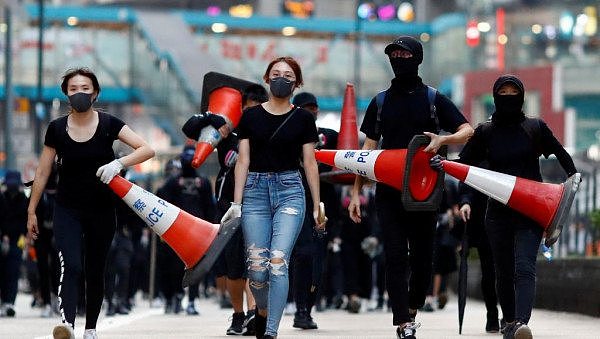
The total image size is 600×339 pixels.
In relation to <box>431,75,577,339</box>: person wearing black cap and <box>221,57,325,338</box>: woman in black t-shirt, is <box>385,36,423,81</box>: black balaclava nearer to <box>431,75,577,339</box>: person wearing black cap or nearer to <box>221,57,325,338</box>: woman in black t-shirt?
<box>431,75,577,339</box>: person wearing black cap

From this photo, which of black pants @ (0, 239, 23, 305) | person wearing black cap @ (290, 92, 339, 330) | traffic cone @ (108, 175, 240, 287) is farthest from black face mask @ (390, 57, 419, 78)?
black pants @ (0, 239, 23, 305)

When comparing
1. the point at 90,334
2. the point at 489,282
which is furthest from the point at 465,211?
the point at 90,334

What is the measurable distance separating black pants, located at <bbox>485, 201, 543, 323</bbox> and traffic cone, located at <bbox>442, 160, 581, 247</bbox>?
0.43 feet

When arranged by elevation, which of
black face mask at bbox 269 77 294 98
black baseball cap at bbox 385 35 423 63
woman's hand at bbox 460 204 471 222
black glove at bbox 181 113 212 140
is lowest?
woman's hand at bbox 460 204 471 222

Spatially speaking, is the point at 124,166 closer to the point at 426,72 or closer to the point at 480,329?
the point at 480,329

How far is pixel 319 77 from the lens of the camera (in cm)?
7012

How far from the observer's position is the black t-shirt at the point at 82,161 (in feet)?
38.3

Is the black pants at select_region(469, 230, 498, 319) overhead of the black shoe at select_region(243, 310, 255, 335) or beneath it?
overhead

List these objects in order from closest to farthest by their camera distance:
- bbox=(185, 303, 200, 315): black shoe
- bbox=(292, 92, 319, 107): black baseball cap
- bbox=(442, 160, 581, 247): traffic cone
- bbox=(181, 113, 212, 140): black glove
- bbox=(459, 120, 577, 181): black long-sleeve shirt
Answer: bbox=(442, 160, 581, 247): traffic cone
bbox=(459, 120, 577, 181): black long-sleeve shirt
bbox=(181, 113, 212, 140): black glove
bbox=(292, 92, 319, 107): black baseball cap
bbox=(185, 303, 200, 315): black shoe

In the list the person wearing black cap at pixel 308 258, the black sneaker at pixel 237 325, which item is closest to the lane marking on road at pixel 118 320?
the black sneaker at pixel 237 325

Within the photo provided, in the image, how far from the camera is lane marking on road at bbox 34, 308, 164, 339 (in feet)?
49.8

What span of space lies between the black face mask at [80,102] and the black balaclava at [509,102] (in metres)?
2.74

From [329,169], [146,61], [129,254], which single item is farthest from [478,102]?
[329,169]

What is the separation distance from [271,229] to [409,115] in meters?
1.29
